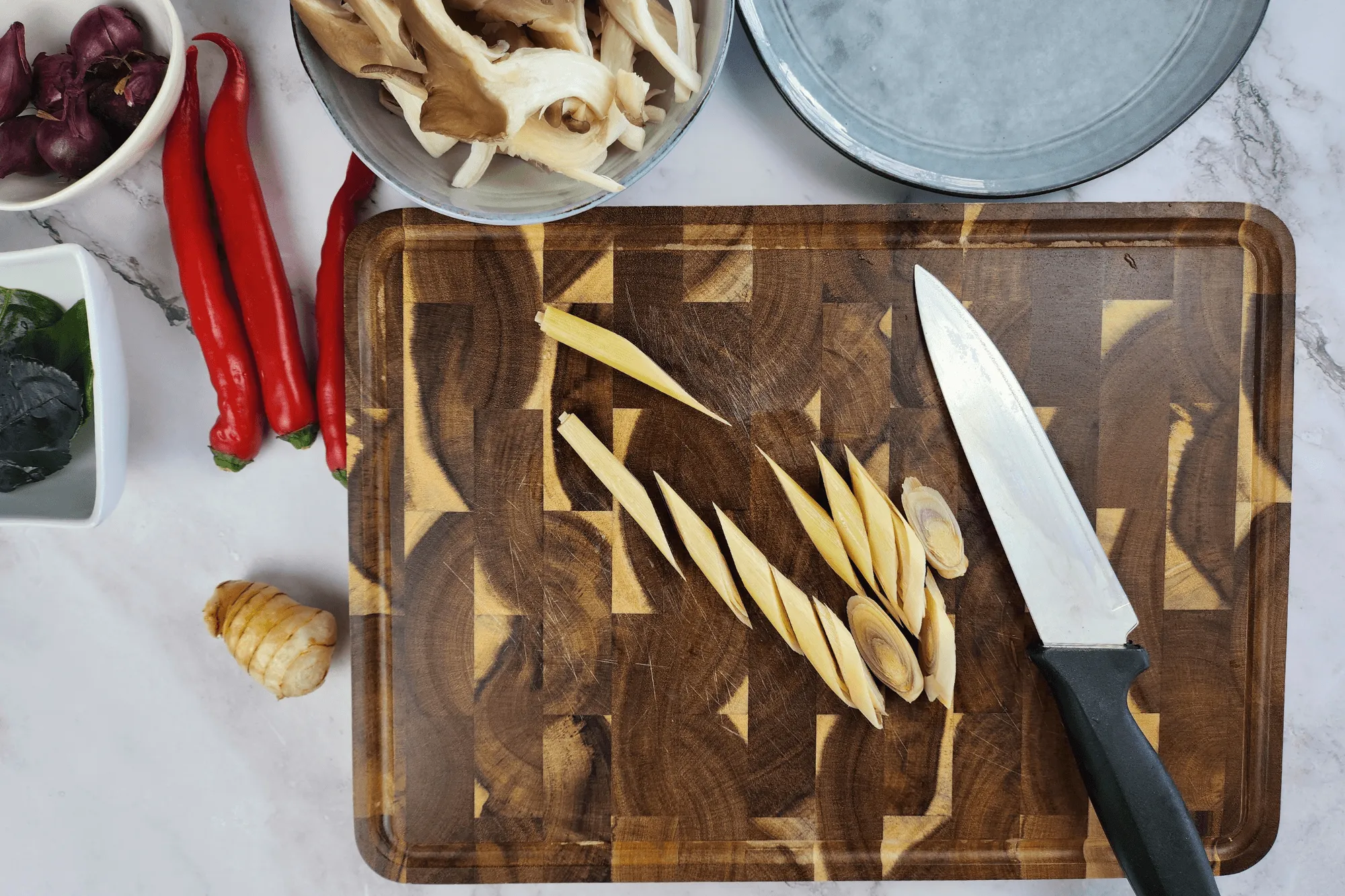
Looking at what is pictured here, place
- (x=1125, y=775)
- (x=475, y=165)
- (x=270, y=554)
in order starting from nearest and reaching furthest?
1. (x=475, y=165)
2. (x=1125, y=775)
3. (x=270, y=554)

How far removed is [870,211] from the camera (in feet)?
3.14

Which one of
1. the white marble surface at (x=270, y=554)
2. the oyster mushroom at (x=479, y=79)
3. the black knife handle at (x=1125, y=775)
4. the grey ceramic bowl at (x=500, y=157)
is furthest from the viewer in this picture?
the white marble surface at (x=270, y=554)

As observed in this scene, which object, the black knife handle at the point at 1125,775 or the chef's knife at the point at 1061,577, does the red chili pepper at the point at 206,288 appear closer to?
the chef's knife at the point at 1061,577

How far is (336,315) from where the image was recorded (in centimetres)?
102

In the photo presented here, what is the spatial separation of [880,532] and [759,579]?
15 cm

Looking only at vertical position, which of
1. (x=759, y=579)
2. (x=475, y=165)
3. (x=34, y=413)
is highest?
(x=475, y=165)

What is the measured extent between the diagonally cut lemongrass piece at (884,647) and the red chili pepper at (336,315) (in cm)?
64

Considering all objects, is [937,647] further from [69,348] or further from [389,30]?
[69,348]

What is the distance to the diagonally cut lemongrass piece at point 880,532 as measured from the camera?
3.14 ft

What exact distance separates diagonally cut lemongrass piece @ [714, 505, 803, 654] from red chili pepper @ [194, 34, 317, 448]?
21.3 inches

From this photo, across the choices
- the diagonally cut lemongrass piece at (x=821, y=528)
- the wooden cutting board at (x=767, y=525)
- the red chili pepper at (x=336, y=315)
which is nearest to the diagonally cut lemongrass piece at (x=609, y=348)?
the wooden cutting board at (x=767, y=525)

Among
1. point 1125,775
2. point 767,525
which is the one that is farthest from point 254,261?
point 1125,775

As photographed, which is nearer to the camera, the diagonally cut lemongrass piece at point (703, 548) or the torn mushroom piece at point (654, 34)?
the torn mushroom piece at point (654, 34)

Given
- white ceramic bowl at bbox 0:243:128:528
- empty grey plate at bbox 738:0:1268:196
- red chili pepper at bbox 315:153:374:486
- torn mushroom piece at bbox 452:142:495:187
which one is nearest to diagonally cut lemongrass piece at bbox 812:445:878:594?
empty grey plate at bbox 738:0:1268:196
